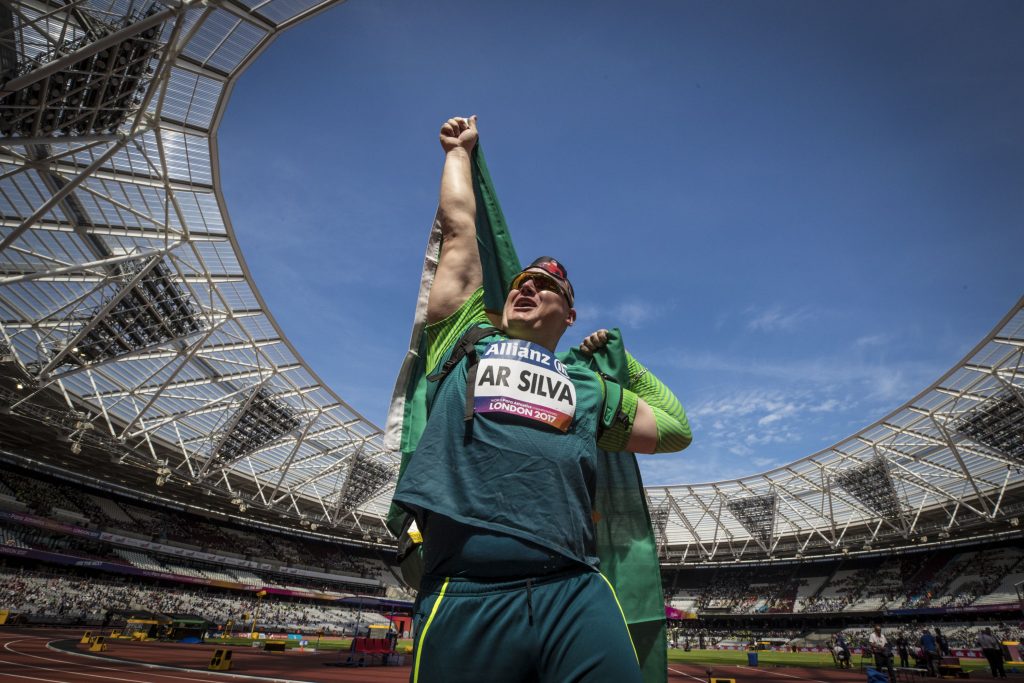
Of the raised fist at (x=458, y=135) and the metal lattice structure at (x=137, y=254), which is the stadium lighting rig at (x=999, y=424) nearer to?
the raised fist at (x=458, y=135)

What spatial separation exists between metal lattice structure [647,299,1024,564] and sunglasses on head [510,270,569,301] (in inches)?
909

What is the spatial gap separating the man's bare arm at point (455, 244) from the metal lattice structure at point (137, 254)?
397 inches

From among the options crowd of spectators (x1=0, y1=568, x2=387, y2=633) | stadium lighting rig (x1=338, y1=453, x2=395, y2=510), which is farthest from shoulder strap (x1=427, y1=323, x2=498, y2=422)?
crowd of spectators (x1=0, y1=568, x2=387, y2=633)

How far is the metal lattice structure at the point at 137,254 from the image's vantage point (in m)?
10.0

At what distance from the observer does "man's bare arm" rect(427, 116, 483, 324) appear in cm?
184

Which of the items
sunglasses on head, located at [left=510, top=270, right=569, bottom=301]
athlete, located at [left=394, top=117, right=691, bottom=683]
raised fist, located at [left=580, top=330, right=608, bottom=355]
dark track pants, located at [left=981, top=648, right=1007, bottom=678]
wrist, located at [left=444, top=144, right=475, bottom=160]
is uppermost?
wrist, located at [left=444, top=144, right=475, bottom=160]

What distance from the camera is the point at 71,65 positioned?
30.3 feet

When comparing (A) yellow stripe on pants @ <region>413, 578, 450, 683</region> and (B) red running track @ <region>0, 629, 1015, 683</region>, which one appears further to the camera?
(B) red running track @ <region>0, 629, 1015, 683</region>

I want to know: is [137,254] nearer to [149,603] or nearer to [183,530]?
[149,603]

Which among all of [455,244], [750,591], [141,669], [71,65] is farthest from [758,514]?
[455,244]

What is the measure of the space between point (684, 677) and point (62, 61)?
2045cm

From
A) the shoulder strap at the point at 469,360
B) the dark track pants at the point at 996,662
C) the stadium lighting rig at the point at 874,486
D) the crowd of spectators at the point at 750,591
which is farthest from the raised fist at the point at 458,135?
the crowd of spectators at the point at 750,591

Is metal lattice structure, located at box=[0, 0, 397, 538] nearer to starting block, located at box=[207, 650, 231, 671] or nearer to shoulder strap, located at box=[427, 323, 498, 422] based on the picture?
starting block, located at box=[207, 650, 231, 671]

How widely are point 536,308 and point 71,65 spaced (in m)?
11.4
